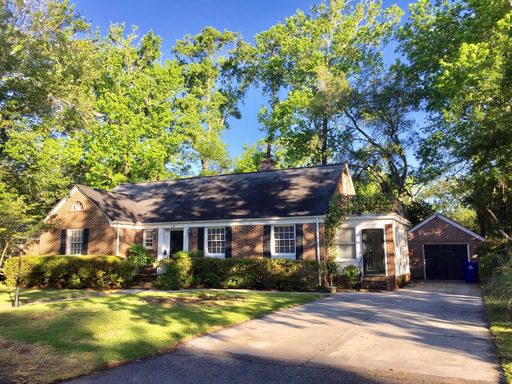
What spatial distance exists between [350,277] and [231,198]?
7816 mm

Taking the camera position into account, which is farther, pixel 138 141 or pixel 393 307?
pixel 138 141

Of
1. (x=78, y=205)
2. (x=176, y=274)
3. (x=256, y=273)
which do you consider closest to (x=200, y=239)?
(x=176, y=274)

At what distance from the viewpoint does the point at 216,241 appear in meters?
20.5

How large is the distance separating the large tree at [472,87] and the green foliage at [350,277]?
6523 mm

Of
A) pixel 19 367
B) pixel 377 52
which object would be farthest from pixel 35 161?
pixel 377 52

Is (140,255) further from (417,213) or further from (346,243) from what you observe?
(417,213)

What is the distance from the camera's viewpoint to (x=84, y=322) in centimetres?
846

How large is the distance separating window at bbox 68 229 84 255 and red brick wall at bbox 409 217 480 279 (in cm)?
2031

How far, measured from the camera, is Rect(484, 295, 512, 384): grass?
18.7 ft

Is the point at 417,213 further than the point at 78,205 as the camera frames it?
Yes

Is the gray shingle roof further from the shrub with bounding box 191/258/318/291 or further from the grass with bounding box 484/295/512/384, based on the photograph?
the grass with bounding box 484/295/512/384

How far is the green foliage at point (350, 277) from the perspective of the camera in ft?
58.9

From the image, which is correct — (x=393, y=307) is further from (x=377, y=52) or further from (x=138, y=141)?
(x=377, y=52)

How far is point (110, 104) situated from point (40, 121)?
9.63m
